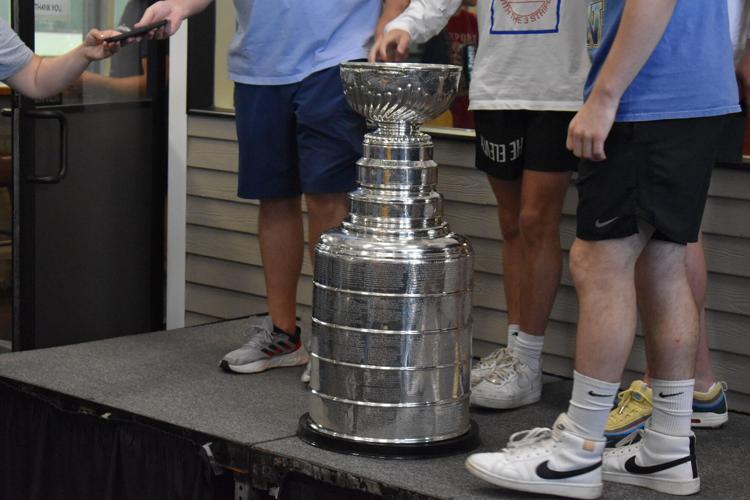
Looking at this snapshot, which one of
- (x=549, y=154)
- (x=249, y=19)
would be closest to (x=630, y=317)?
(x=549, y=154)

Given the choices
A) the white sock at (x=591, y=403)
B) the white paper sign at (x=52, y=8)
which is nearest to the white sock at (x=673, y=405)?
the white sock at (x=591, y=403)

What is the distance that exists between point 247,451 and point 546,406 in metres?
0.83

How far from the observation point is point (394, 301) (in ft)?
8.57

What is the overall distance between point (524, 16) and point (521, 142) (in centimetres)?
31

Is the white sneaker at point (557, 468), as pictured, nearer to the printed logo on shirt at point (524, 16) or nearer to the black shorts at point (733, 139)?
the black shorts at point (733, 139)

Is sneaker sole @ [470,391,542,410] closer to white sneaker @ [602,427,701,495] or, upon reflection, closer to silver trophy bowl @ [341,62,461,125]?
white sneaker @ [602,427,701,495]

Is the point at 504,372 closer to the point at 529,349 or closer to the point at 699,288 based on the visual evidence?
the point at 529,349

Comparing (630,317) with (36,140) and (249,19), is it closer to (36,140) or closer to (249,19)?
(249,19)

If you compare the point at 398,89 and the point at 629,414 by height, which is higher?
the point at 398,89

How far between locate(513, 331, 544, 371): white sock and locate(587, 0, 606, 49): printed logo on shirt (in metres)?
0.73

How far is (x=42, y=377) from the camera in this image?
321 centimetres

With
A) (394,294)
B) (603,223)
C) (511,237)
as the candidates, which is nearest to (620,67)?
(603,223)

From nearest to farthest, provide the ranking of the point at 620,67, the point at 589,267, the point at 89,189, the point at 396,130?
the point at 620,67, the point at 589,267, the point at 396,130, the point at 89,189

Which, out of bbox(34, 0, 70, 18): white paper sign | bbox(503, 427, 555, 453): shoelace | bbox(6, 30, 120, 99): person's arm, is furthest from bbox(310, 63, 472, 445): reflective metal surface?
bbox(34, 0, 70, 18): white paper sign
